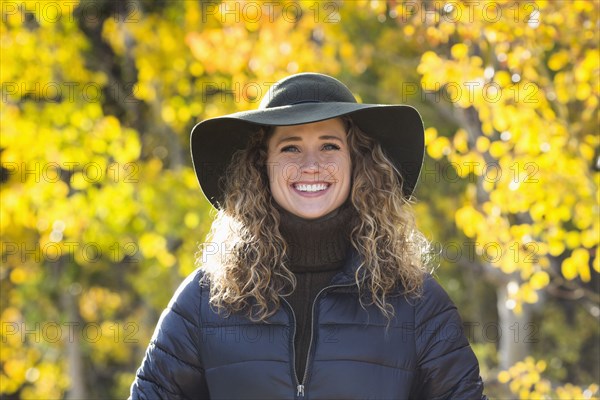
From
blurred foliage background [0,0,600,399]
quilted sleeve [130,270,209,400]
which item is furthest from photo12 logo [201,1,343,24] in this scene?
quilted sleeve [130,270,209,400]

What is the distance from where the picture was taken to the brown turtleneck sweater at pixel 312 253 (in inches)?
116

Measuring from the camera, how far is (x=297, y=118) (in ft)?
9.34

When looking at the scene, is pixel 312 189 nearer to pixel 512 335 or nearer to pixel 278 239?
pixel 278 239

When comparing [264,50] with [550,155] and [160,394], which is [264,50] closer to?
[550,155]

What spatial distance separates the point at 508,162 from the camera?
4.55 meters

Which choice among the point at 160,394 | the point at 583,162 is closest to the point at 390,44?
the point at 583,162

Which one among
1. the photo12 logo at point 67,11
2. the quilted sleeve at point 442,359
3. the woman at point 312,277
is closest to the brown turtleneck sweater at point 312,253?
the woman at point 312,277

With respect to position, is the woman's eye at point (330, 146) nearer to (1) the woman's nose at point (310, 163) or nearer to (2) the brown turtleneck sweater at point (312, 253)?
(1) the woman's nose at point (310, 163)

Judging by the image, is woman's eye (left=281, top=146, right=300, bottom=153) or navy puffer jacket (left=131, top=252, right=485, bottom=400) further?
woman's eye (left=281, top=146, right=300, bottom=153)

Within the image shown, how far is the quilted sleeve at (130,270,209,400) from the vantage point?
2891 millimetres

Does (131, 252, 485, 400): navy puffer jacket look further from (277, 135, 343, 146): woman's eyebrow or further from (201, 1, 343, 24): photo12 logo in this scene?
(201, 1, 343, 24): photo12 logo

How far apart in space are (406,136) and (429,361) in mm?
729

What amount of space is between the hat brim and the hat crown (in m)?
0.06

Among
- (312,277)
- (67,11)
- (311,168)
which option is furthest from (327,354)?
(67,11)
